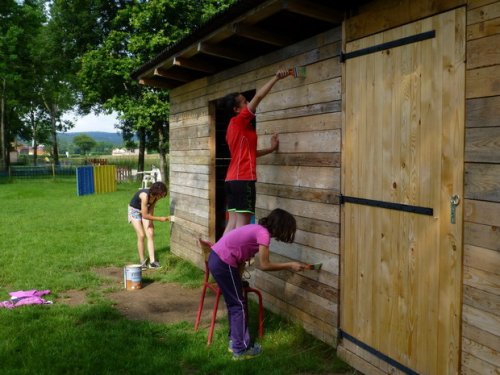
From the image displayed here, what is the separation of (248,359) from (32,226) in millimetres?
9827

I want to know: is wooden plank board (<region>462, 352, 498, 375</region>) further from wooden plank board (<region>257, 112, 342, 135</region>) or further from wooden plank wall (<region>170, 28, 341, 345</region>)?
wooden plank board (<region>257, 112, 342, 135</region>)

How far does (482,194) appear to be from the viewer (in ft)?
10.2

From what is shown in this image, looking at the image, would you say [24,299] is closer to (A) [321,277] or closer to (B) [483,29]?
(A) [321,277]

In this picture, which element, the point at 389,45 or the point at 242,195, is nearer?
the point at 389,45

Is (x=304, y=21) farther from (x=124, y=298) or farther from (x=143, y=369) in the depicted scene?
(x=124, y=298)

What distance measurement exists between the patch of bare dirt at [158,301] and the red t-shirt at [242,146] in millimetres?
1709

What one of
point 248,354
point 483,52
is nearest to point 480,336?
point 483,52

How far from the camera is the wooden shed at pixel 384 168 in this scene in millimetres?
3143

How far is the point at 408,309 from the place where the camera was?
12.2 ft

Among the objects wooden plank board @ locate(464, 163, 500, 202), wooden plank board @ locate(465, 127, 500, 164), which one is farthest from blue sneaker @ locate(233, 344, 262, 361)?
wooden plank board @ locate(465, 127, 500, 164)

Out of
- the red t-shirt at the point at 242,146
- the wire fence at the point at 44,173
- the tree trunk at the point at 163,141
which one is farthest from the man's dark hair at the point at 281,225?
the wire fence at the point at 44,173

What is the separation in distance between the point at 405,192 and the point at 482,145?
76cm

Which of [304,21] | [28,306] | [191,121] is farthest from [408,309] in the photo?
[191,121]

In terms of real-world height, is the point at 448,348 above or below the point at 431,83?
below
